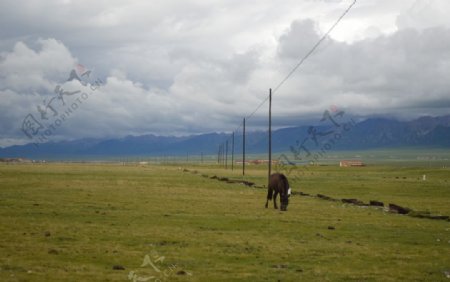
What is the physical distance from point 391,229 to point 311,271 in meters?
12.9

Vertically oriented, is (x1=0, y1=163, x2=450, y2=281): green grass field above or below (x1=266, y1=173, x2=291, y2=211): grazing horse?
below

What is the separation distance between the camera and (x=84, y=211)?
34.7 meters

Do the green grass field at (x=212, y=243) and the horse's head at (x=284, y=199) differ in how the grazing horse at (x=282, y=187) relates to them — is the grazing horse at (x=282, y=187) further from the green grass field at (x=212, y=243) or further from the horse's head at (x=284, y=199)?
the green grass field at (x=212, y=243)

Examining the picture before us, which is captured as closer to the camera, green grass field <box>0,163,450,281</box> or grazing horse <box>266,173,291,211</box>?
green grass field <box>0,163,450,281</box>

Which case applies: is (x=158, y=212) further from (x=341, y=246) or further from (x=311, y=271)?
(x=311, y=271)

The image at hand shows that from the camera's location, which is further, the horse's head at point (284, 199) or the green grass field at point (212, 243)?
the horse's head at point (284, 199)

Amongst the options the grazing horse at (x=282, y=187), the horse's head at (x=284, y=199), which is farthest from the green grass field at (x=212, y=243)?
the grazing horse at (x=282, y=187)

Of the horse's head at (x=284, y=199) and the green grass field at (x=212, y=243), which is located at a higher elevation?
the horse's head at (x=284, y=199)

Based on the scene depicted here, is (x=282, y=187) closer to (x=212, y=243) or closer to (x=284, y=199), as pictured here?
(x=284, y=199)

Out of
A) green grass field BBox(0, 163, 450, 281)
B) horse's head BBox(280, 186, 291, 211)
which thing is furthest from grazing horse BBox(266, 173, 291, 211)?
green grass field BBox(0, 163, 450, 281)

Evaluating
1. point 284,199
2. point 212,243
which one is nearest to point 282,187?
point 284,199

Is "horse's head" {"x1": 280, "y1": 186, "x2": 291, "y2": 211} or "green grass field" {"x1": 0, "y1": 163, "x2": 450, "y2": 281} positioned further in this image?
"horse's head" {"x1": 280, "y1": 186, "x2": 291, "y2": 211}

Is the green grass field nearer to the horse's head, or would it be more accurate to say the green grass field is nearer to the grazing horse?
the horse's head

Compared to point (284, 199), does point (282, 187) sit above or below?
above
